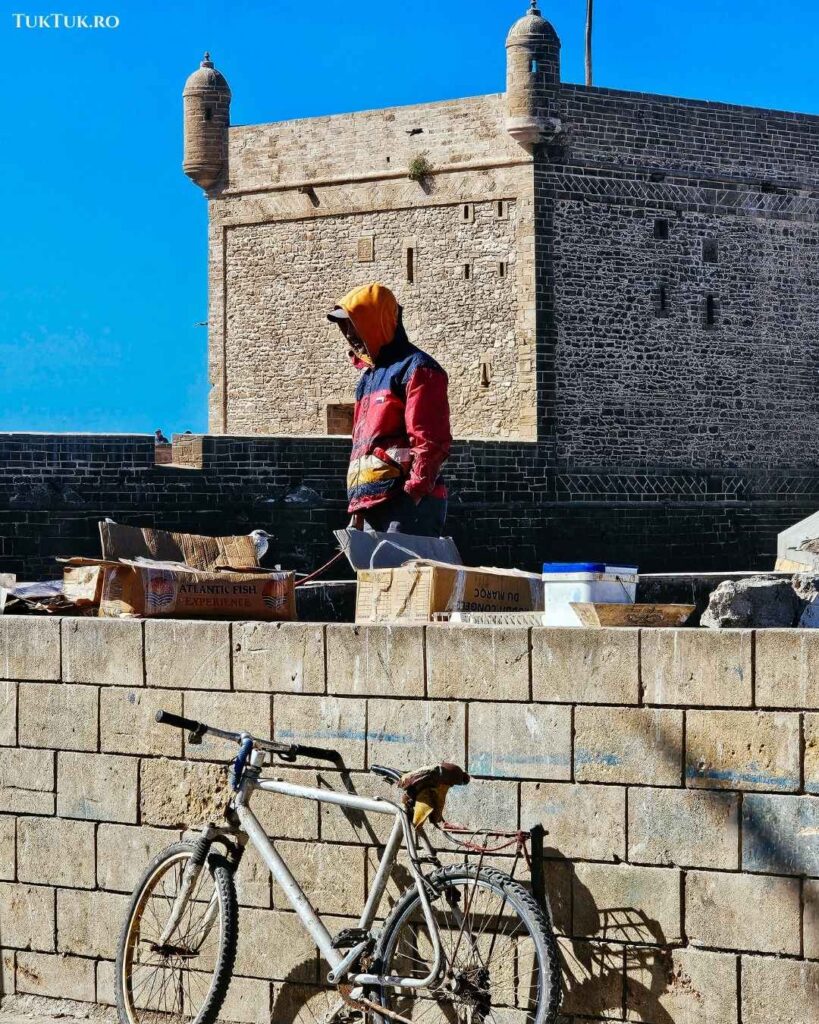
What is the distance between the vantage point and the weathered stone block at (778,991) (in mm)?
5285

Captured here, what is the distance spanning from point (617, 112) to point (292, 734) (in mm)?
24327

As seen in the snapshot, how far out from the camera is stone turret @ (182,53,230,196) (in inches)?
1231

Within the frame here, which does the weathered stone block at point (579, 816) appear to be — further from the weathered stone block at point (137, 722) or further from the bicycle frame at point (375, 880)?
the weathered stone block at point (137, 722)

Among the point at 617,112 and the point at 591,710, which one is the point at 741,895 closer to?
the point at 591,710

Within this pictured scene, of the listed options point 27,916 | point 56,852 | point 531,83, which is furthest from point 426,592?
point 531,83

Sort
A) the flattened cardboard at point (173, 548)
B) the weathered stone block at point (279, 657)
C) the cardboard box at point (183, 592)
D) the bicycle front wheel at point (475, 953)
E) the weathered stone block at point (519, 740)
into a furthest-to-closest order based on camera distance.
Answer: the flattened cardboard at point (173, 548)
the cardboard box at point (183, 592)
the weathered stone block at point (279, 657)
the weathered stone block at point (519, 740)
the bicycle front wheel at point (475, 953)

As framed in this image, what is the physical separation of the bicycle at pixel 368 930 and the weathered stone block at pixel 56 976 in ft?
1.48

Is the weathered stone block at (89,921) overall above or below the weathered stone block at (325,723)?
below

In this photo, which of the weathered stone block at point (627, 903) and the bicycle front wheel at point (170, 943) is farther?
the bicycle front wheel at point (170, 943)

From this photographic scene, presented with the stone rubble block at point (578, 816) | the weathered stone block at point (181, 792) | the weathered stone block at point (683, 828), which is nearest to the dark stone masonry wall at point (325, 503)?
the weathered stone block at point (181, 792)

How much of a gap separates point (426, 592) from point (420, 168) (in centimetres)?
2335

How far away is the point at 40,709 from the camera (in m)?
6.84

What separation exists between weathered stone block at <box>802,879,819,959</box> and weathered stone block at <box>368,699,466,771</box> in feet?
3.90

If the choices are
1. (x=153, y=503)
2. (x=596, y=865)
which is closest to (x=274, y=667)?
(x=596, y=865)
